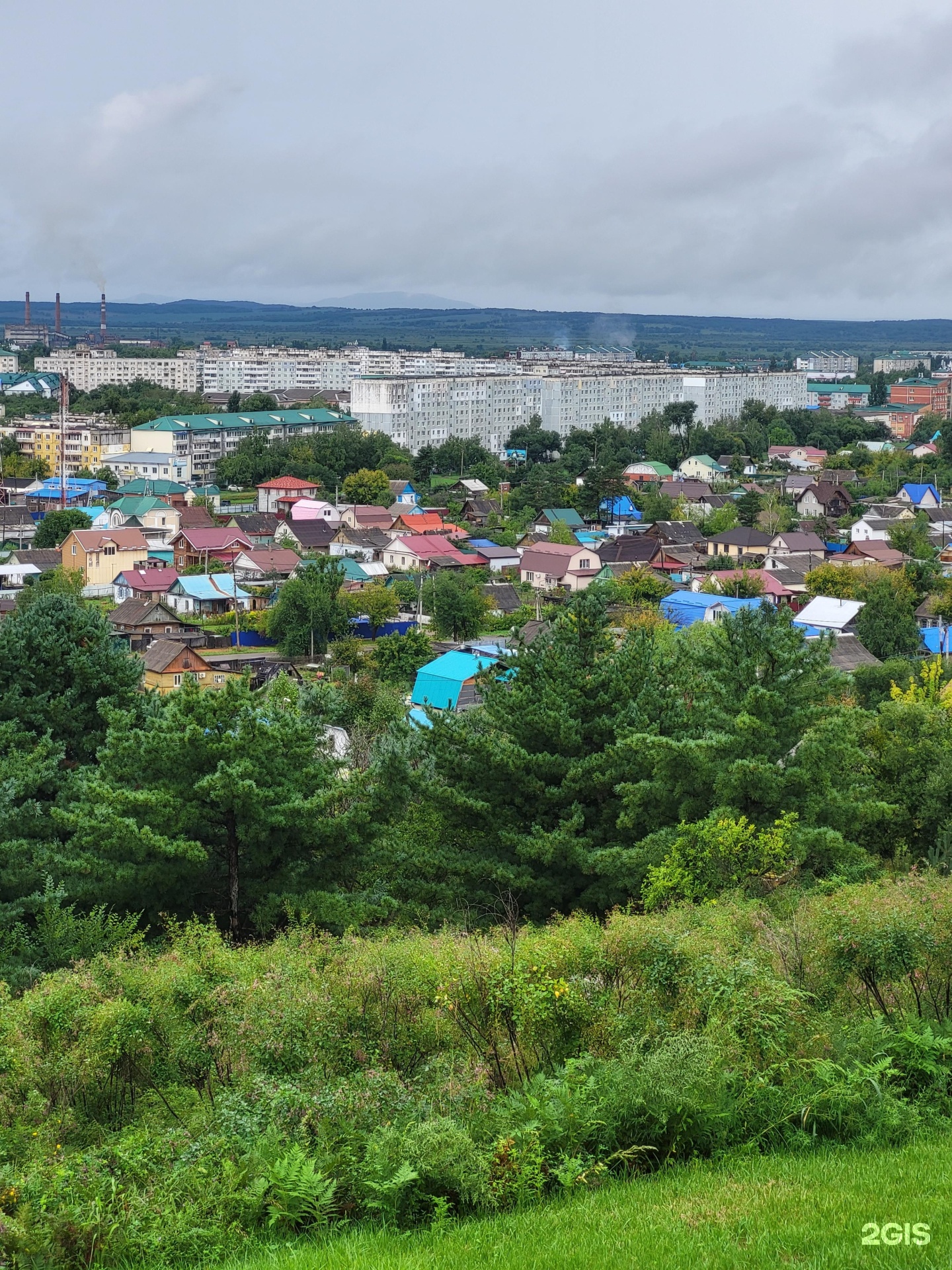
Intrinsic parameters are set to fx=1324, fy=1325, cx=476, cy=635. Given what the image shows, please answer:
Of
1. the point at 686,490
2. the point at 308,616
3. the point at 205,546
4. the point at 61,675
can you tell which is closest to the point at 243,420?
the point at 686,490

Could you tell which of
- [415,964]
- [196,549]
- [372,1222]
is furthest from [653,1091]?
[196,549]

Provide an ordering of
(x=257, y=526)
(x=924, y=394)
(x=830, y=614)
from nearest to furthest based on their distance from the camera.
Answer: (x=830, y=614) → (x=257, y=526) → (x=924, y=394)

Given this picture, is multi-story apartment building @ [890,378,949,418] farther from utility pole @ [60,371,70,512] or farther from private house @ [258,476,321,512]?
utility pole @ [60,371,70,512]

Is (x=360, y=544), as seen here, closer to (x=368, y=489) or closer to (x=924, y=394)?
(x=368, y=489)

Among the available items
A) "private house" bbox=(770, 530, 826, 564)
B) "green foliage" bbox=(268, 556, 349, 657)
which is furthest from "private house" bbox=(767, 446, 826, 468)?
"green foliage" bbox=(268, 556, 349, 657)

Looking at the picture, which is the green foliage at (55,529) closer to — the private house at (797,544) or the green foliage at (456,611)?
the green foliage at (456,611)

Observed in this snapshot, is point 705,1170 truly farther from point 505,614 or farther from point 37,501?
point 37,501

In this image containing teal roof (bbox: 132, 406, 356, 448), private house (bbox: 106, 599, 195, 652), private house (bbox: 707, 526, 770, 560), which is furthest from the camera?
teal roof (bbox: 132, 406, 356, 448)
